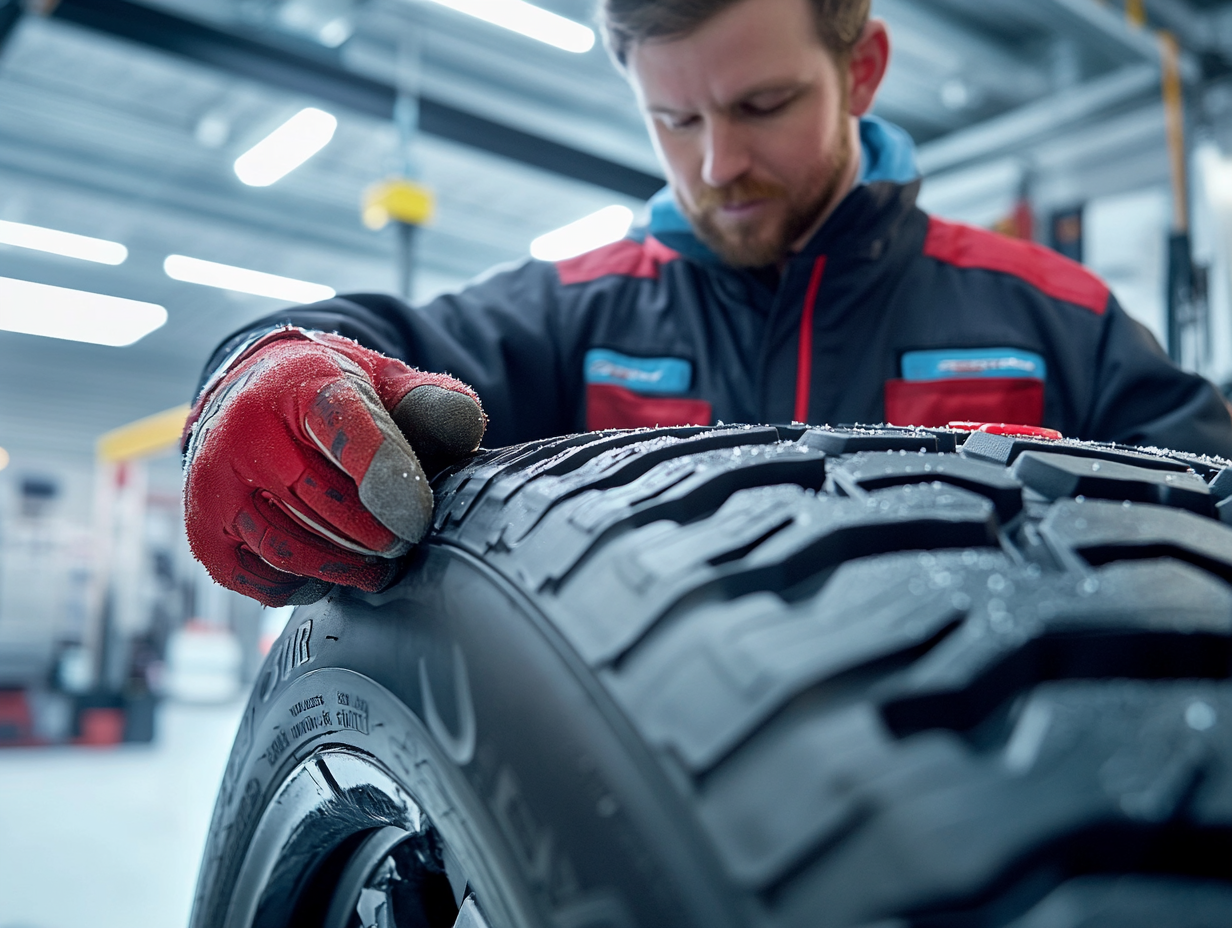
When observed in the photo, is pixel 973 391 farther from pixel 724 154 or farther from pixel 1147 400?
pixel 724 154

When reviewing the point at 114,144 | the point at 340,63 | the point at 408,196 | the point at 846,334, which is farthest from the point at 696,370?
the point at 114,144

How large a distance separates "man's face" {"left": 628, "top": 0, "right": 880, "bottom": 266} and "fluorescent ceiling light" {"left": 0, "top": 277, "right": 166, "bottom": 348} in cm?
835

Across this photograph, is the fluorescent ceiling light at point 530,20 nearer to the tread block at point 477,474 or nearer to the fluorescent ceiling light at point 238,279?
the tread block at point 477,474

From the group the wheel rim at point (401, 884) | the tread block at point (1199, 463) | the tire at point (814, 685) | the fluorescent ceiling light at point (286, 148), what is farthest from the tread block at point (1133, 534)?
the fluorescent ceiling light at point (286, 148)

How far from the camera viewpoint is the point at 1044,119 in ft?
12.4

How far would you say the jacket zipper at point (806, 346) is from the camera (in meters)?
1.16

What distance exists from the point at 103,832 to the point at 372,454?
2880mm

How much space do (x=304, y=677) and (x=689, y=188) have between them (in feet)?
2.93

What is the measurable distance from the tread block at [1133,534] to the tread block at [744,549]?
0.08ft

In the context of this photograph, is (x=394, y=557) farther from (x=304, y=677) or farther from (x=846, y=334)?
(x=846, y=334)

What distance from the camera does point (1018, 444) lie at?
43 centimetres

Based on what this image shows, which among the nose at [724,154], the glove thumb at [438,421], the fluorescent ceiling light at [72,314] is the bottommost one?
the glove thumb at [438,421]

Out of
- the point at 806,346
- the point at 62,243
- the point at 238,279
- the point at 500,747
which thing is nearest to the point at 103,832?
the point at 806,346

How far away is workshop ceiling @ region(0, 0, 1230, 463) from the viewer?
3.65m
